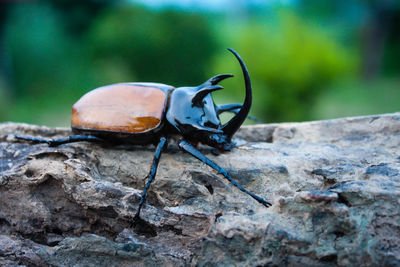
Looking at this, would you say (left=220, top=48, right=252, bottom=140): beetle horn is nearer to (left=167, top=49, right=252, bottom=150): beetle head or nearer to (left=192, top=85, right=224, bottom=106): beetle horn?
(left=167, top=49, right=252, bottom=150): beetle head

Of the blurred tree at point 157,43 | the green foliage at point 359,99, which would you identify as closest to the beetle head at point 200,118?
the green foliage at point 359,99

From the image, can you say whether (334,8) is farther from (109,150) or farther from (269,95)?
(109,150)

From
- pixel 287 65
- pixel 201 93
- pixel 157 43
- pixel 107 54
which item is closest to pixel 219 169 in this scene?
pixel 201 93

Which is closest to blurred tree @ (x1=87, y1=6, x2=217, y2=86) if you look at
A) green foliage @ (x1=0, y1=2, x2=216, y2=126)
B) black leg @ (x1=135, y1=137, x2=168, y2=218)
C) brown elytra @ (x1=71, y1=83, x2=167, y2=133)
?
green foliage @ (x1=0, y1=2, x2=216, y2=126)

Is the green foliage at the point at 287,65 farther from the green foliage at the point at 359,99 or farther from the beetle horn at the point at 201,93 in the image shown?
the beetle horn at the point at 201,93

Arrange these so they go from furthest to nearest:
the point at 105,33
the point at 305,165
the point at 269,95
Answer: the point at 105,33, the point at 269,95, the point at 305,165

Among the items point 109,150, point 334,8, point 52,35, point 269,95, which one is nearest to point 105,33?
point 52,35

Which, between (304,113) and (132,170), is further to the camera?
(304,113)
